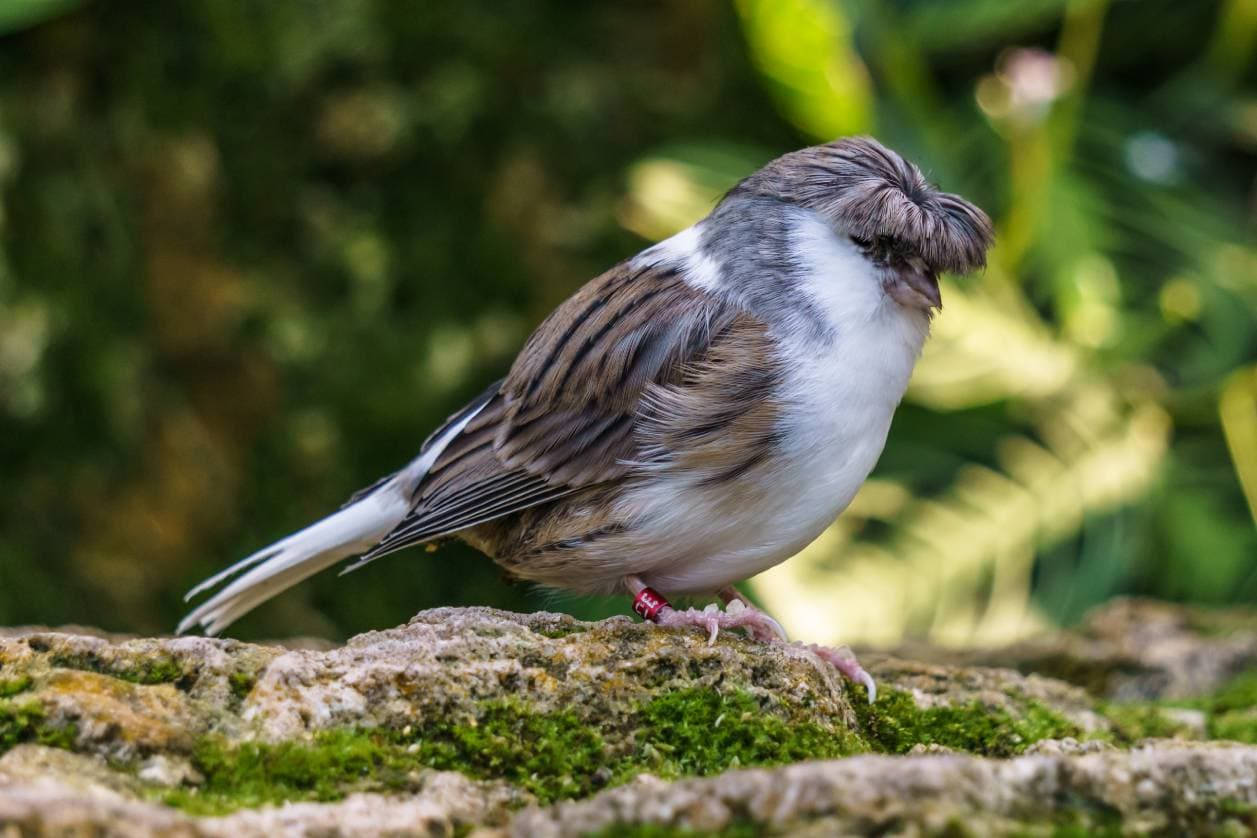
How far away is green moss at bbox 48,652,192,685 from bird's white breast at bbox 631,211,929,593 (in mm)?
1134

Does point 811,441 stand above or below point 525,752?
above

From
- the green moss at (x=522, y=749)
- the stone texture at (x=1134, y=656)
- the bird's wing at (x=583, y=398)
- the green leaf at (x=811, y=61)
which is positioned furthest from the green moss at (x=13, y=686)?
the green leaf at (x=811, y=61)

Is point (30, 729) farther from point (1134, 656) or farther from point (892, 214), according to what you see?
point (1134, 656)

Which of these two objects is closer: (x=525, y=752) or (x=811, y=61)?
(x=525, y=752)

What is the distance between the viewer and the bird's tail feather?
12.9ft

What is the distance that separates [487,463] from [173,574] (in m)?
3.11

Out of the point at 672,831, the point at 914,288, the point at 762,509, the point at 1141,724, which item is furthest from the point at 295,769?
the point at 1141,724

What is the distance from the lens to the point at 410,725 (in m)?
2.56

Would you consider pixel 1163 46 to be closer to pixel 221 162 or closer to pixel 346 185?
pixel 346 185

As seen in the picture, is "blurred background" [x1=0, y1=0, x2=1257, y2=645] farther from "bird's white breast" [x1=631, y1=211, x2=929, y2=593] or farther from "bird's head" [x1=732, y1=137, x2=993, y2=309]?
"bird's head" [x1=732, y1=137, x2=993, y2=309]

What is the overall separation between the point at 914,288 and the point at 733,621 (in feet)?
2.93

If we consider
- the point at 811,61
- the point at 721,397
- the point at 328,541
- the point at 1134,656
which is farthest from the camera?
the point at 811,61

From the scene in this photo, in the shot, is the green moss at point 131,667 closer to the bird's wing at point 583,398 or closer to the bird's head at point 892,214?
the bird's wing at point 583,398

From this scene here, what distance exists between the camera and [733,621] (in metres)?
3.29
